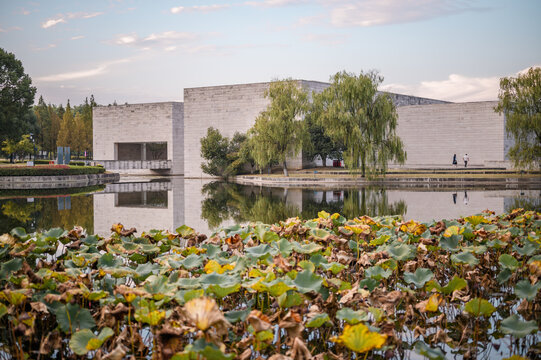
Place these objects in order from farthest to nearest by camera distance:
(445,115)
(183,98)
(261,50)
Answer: (183,98) < (445,115) < (261,50)

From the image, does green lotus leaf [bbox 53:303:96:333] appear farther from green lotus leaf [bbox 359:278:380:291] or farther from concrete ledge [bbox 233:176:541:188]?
concrete ledge [bbox 233:176:541:188]

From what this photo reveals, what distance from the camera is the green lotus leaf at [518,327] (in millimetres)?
2609

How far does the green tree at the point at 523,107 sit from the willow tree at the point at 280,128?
10828 millimetres

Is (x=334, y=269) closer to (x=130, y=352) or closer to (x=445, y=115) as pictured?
(x=130, y=352)

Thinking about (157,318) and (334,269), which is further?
(334,269)

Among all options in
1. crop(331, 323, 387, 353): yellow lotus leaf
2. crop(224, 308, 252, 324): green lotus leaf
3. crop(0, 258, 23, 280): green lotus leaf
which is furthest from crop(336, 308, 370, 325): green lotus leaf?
crop(0, 258, 23, 280): green lotus leaf

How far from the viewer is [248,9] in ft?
33.8

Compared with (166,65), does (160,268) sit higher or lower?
lower

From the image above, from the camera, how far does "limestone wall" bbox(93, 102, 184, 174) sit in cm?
4050

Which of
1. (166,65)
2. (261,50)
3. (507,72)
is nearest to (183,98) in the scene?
(166,65)

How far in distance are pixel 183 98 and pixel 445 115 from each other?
20.1m

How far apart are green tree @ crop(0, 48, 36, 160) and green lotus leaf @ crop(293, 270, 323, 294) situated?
106 ft

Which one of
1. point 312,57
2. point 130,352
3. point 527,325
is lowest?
point 130,352

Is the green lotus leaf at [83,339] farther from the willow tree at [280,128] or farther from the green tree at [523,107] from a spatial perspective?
the willow tree at [280,128]
